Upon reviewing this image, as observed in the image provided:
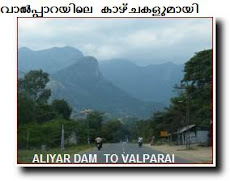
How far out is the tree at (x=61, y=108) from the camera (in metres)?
40.9

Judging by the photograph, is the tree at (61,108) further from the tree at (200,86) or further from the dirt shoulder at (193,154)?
the dirt shoulder at (193,154)

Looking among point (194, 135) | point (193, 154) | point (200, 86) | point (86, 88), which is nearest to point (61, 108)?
point (86, 88)

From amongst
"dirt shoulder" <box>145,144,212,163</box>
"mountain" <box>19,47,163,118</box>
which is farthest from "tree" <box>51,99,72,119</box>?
"dirt shoulder" <box>145,144,212,163</box>

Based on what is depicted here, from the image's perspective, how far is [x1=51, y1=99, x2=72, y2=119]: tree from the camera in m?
40.9

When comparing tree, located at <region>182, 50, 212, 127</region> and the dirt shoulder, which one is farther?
tree, located at <region>182, 50, 212, 127</region>

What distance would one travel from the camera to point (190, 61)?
114 feet

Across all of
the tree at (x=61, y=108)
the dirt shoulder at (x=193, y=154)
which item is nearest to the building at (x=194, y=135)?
the dirt shoulder at (x=193, y=154)

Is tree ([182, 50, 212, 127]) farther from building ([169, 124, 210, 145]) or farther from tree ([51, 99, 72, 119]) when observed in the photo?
tree ([51, 99, 72, 119])

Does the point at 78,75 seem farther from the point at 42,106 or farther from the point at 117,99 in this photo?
the point at 117,99

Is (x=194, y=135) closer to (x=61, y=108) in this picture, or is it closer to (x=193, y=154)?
(x=61, y=108)

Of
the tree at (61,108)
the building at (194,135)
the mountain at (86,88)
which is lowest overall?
the building at (194,135)

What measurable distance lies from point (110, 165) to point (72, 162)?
98 centimetres

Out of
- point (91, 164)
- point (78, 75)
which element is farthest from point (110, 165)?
point (78, 75)

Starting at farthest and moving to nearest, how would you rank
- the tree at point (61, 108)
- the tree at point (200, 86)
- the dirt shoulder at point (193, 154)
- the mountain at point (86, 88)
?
the tree at point (61, 108) < the tree at point (200, 86) < the mountain at point (86, 88) < the dirt shoulder at point (193, 154)
